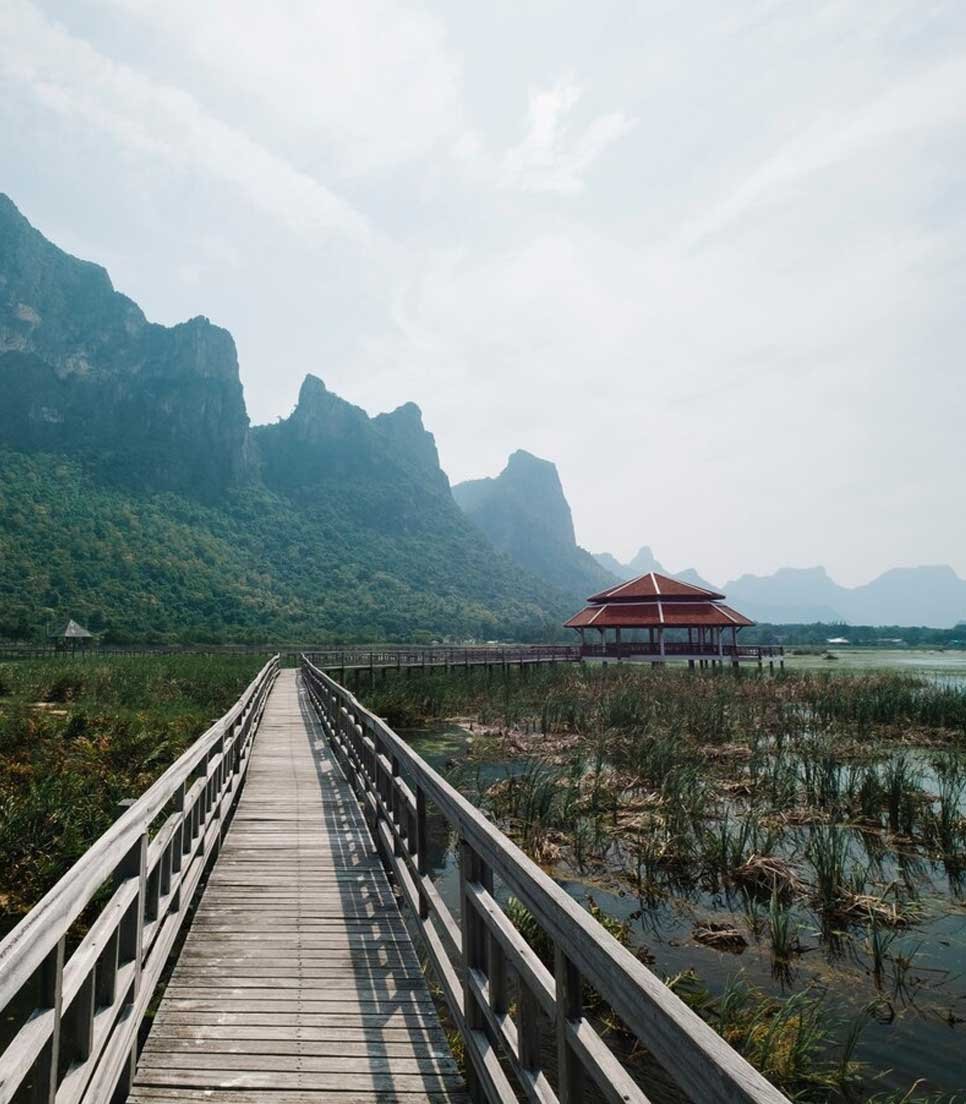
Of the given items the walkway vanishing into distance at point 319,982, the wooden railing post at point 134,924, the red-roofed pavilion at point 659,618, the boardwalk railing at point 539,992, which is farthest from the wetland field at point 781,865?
the red-roofed pavilion at point 659,618

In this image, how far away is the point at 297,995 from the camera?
3926mm

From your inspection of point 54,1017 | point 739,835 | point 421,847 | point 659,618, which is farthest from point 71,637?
point 54,1017

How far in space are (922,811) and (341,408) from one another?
15407 centimetres

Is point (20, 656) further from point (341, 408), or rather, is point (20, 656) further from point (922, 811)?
point (341, 408)

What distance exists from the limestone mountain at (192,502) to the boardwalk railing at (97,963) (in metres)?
63.1

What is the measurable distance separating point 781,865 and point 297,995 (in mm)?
5797

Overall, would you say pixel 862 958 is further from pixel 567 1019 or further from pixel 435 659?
pixel 435 659

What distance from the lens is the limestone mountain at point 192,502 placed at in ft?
266

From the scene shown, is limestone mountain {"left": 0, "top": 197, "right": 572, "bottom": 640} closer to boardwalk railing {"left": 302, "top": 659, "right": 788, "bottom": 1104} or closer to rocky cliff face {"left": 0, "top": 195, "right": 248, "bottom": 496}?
rocky cliff face {"left": 0, "top": 195, "right": 248, "bottom": 496}

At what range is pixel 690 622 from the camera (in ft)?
127

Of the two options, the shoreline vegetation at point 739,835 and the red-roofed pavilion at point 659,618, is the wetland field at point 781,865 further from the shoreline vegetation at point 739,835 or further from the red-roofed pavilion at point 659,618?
the red-roofed pavilion at point 659,618

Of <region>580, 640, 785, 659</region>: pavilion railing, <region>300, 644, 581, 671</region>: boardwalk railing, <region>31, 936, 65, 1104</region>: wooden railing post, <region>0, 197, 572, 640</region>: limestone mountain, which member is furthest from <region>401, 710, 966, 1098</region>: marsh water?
<region>0, 197, 572, 640</region>: limestone mountain

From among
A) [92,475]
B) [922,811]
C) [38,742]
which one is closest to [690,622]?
[922,811]

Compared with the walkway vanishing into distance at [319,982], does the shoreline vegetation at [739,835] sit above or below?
below
